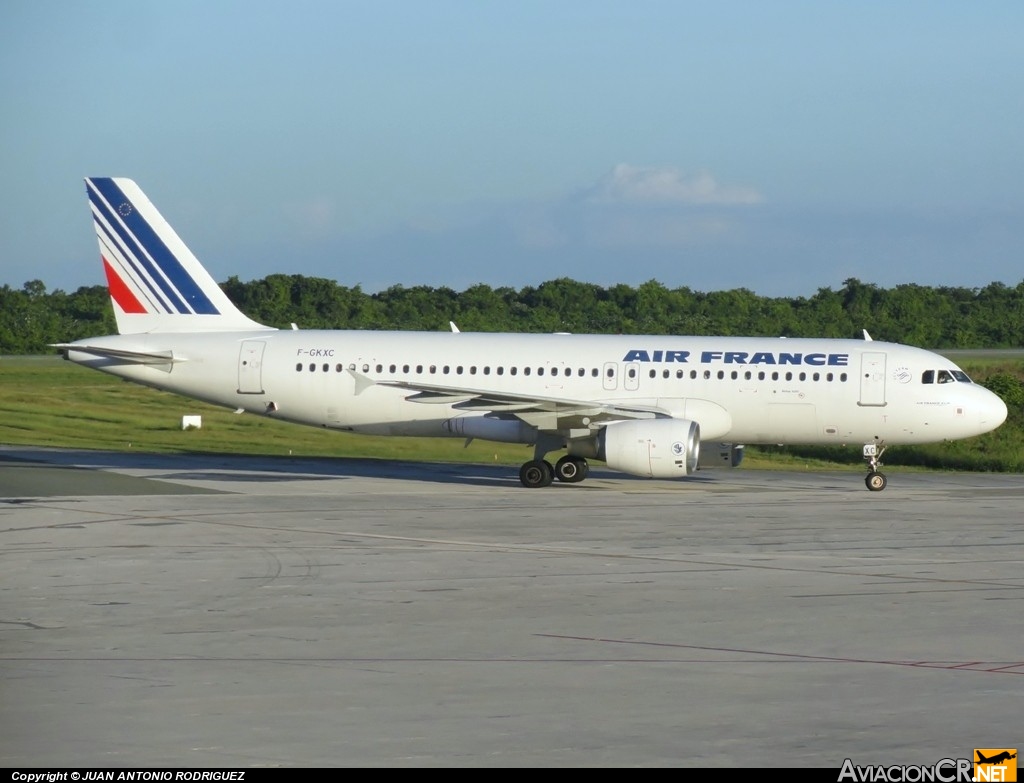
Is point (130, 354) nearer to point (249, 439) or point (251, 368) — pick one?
point (251, 368)

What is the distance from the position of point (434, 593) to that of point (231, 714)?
6.20 metres

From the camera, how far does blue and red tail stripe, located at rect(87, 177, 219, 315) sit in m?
33.7

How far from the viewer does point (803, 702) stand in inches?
438

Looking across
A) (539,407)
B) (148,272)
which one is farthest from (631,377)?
(148,272)

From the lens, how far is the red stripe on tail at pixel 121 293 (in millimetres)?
33750

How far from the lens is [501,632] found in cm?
1420

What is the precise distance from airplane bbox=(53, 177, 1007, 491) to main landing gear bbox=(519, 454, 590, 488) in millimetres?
35

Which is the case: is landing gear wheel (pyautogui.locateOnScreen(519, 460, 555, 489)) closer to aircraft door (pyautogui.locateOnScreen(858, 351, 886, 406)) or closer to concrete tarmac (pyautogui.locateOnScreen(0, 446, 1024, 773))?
concrete tarmac (pyautogui.locateOnScreen(0, 446, 1024, 773))

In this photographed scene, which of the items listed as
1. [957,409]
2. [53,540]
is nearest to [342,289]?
[957,409]

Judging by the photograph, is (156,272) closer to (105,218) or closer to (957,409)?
(105,218)

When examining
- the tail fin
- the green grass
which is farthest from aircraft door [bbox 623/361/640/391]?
the tail fin

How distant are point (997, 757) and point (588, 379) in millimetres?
22516

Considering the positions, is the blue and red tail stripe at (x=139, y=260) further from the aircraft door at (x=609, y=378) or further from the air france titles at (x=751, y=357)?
the air france titles at (x=751, y=357)

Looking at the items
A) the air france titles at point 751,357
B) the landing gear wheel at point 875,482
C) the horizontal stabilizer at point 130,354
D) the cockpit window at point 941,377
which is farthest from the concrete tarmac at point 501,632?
the horizontal stabilizer at point 130,354
